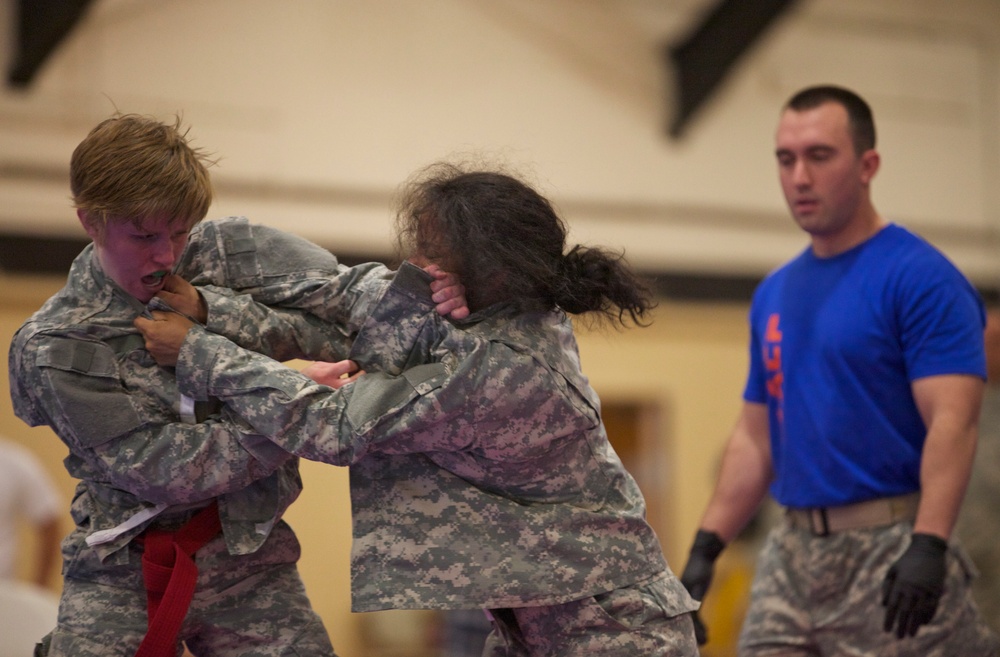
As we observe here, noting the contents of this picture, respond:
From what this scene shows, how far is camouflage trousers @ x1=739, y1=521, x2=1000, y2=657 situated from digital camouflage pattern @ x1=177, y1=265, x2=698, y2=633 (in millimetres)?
832

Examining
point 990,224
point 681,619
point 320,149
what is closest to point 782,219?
point 990,224

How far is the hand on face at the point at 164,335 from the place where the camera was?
81.3 inches

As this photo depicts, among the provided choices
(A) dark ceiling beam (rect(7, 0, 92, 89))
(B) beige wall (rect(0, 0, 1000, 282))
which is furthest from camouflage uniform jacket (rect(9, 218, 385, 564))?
(A) dark ceiling beam (rect(7, 0, 92, 89))

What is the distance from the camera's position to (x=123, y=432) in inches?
79.9

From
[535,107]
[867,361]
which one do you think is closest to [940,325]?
[867,361]

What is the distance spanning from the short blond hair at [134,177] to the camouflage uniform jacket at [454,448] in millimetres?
239

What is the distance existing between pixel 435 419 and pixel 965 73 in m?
7.42

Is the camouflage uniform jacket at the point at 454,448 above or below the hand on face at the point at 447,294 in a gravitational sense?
below

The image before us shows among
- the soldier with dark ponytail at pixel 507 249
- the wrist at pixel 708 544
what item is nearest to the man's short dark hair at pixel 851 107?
the wrist at pixel 708 544

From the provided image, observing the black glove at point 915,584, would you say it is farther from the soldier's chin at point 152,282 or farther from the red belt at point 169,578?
the soldier's chin at point 152,282

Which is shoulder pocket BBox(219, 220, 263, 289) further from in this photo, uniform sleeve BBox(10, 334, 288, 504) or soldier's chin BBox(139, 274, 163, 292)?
uniform sleeve BBox(10, 334, 288, 504)

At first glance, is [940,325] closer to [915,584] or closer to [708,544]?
[915,584]

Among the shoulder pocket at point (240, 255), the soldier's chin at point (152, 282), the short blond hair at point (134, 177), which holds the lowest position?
the soldier's chin at point (152, 282)

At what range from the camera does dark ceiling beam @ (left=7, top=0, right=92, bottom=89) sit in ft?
19.7
